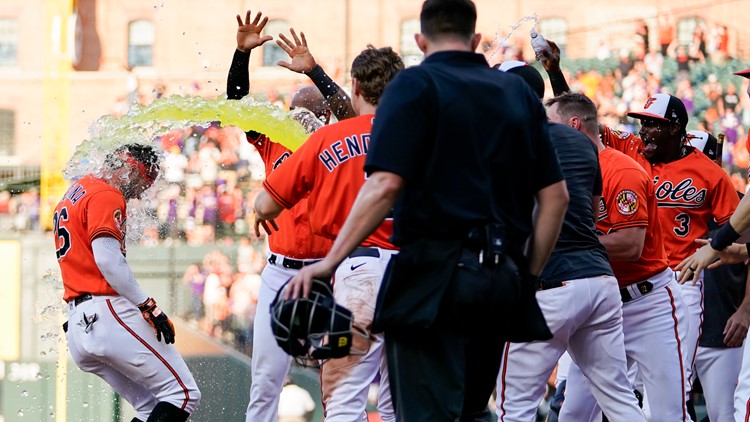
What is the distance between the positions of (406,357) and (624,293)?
271 cm

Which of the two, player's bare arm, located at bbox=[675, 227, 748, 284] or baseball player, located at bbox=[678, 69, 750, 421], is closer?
baseball player, located at bbox=[678, 69, 750, 421]

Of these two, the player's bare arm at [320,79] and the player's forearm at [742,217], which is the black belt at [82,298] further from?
the player's forearm at [742,217]

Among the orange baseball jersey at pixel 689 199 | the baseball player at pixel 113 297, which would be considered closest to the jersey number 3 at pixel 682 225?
the orange baseball jersey at pixel 689 199

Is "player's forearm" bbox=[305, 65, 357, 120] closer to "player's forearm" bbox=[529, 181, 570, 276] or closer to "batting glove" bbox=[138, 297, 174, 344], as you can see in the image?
"batting glove" bbox=[138, 297, 174, 344]

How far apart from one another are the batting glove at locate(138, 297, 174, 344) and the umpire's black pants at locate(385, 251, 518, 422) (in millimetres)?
3026

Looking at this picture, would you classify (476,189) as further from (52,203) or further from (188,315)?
(52,203)

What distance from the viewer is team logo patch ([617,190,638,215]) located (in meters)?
6.02

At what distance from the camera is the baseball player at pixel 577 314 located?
552cm

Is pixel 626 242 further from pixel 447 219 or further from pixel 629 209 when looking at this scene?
pixel 447 219

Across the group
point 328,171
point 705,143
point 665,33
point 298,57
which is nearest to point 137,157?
point 298,57

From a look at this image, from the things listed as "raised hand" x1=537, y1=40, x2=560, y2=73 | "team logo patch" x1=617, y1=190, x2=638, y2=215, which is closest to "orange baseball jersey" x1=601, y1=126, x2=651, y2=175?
"raised hand" x1=537, y1=40, x2=560, y2=73

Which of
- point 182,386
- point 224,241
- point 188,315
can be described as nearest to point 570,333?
point 182,386

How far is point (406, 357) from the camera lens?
3938mm

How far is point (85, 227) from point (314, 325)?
10.3ft
